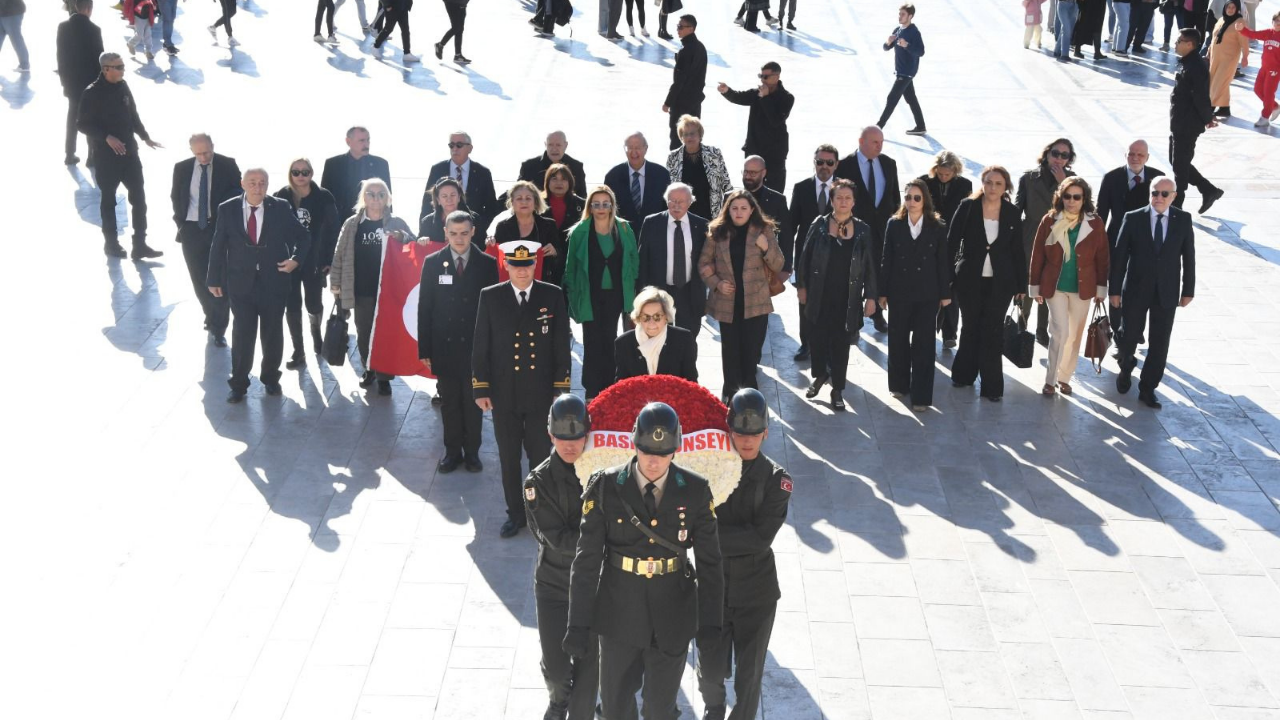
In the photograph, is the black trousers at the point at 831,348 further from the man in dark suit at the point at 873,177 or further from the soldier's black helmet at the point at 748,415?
the soldier's black helmet at the point at 748,415

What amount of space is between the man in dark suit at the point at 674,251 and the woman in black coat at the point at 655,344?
2340mm

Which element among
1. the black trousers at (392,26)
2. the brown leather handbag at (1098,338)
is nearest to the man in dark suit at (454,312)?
the brown leather handbag at (1098,338)

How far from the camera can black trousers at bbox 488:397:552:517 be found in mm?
8914

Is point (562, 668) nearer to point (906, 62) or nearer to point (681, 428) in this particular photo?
point (681, 428)

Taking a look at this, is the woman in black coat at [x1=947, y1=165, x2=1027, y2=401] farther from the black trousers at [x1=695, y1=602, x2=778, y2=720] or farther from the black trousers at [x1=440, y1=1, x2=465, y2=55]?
the black trousers at [x1=440, y1=1, x2=465, y2=55]

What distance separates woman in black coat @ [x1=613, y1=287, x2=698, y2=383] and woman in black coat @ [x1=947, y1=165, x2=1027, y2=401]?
368 centimetres

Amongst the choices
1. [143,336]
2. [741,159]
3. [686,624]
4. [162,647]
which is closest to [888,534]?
[686,624]

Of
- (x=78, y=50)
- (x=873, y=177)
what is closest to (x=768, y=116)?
(x=873, y=177)

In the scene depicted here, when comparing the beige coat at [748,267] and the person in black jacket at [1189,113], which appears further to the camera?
the person in black jacket at [1189,113]

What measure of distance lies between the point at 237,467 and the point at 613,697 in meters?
4.46

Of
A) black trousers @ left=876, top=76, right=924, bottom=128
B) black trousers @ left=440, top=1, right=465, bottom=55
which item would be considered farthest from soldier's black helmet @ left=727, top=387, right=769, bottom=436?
black trousers @ left=440, top=1, right=465, bottom=55

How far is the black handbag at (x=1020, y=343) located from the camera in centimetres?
1135

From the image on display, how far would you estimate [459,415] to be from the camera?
989 cm

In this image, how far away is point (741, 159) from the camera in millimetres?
17641
